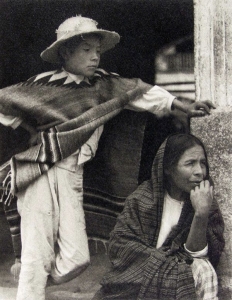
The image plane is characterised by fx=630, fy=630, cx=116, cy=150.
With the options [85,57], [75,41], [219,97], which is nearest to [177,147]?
[219,97]

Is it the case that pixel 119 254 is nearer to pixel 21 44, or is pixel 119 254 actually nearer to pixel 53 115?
pixel 53 115

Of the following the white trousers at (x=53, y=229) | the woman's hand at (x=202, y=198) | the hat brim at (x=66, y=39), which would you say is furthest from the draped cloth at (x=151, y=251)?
the hat brim at (x=66, y=39)

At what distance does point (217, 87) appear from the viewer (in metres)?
4.18

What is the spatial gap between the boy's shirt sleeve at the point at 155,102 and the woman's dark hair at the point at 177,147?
0.25m

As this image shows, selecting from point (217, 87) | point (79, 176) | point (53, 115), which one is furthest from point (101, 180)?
point (217, 87)

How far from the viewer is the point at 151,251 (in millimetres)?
3975

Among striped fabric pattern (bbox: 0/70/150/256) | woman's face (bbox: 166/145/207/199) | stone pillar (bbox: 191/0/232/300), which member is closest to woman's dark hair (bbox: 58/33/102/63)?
striped fabric pattern (bbox: 0/70/150/256)

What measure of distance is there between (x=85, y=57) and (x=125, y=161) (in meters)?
0.78

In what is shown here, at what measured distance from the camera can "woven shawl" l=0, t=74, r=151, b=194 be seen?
4.17m

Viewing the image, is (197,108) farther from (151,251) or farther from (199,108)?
(151,251)

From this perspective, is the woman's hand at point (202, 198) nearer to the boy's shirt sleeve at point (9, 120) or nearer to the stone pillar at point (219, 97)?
the stone pillar at point (219, 97)

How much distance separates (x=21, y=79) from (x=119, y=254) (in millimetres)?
1695

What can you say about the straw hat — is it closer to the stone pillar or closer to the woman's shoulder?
the stone pillar

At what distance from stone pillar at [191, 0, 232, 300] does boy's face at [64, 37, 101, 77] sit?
2.27 feet
